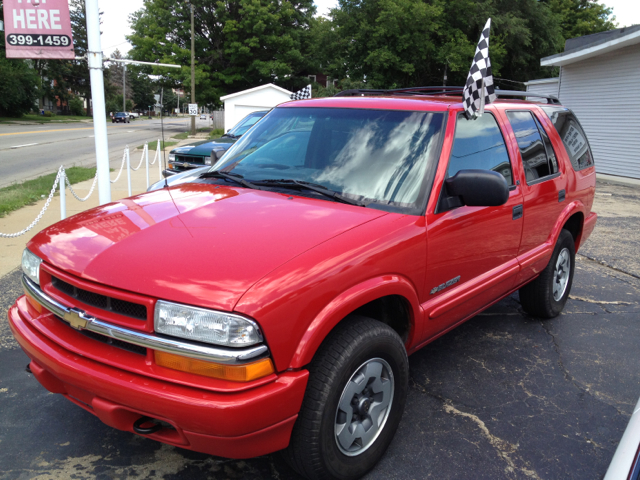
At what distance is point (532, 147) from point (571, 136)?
39.6 inches

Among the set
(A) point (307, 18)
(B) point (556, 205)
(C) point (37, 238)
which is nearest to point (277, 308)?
(C) point (37, 238)

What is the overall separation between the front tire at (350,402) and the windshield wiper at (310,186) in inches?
27.0

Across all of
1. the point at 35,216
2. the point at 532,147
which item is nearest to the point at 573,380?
the point at 532,147

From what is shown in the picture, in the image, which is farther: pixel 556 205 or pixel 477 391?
pixel 556 205

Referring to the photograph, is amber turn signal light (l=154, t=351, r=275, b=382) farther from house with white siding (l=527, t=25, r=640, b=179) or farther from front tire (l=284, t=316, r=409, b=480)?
house with white siding (l=527, t=25, r=640, b=179)

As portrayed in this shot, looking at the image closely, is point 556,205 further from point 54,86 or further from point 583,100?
point 54,86

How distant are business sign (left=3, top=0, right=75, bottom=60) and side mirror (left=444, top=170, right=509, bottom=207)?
16.8 feet

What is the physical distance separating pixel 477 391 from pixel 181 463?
6.25 feet

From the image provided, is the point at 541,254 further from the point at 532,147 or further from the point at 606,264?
the point at 606,264

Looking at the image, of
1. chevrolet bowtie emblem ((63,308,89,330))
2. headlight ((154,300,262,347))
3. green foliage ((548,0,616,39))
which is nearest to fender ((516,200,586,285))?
headlight ((154,300,262,347))

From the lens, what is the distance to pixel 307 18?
4316 cm

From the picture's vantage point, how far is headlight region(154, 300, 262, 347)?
193cm

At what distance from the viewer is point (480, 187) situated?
2742 millimetres

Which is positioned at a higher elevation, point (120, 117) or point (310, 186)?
point (120, 117)
